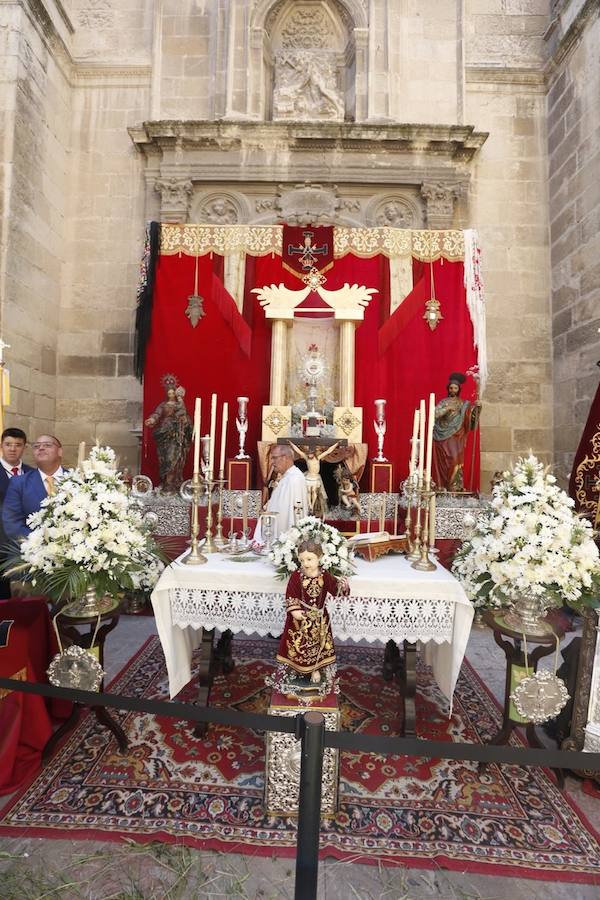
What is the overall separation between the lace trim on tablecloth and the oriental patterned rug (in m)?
0.77

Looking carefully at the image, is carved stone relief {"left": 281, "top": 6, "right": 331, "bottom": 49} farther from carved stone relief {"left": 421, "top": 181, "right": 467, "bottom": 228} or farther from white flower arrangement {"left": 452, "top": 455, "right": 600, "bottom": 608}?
white flower arrangement {"left": 452, "top": 455, "right": 600, "bottom": 608}

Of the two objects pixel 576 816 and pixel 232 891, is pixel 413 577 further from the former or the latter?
pixel 232 891

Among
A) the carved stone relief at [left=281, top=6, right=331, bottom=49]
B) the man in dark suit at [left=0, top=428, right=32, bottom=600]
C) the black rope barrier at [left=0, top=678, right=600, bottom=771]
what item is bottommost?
the black rope barrier at [left=0, top=678, right=600, bottom=771]

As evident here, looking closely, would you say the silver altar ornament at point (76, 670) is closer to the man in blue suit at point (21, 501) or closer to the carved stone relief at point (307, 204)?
the man in blue suit at point (21, 501)

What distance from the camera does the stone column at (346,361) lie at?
283 inches

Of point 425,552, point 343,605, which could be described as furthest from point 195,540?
point 425,552

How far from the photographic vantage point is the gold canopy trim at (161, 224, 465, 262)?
7.62 metres

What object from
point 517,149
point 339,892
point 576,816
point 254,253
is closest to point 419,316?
point 254,253

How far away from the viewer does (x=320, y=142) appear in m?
8.05

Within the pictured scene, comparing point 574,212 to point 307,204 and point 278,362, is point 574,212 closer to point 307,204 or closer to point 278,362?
point 307,204

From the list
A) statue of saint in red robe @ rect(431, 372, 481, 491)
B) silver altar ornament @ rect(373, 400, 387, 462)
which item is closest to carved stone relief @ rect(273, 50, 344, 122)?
silver altar ornament @ rect(373, 400, 387, 462)

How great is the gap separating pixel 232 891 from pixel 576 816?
5.83ft

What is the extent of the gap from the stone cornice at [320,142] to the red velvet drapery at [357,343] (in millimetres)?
1840

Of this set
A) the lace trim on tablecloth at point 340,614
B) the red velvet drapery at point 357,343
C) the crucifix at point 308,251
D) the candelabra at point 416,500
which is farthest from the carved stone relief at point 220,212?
the lace trim on tablecloth at point 340,614
